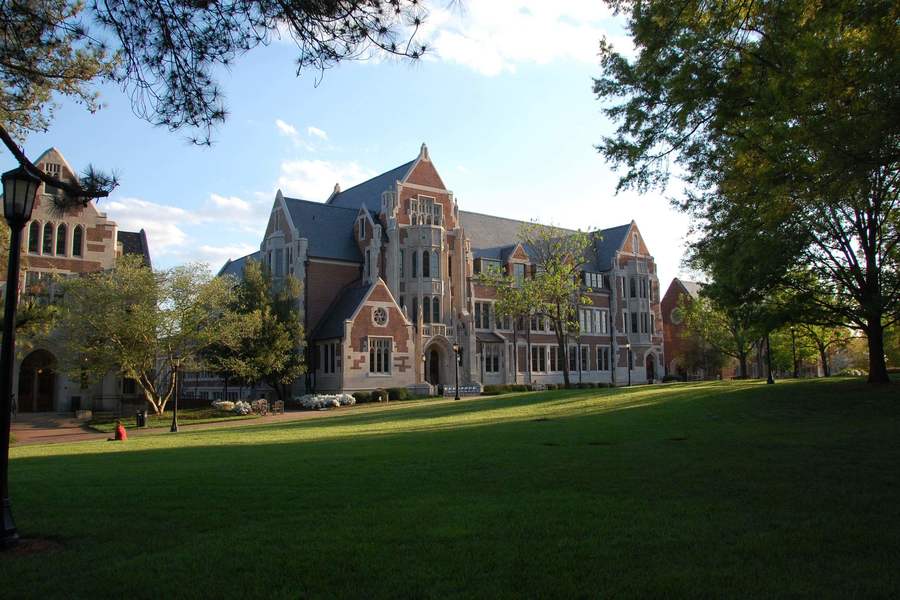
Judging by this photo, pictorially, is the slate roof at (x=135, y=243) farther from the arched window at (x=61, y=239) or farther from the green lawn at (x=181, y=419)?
the green lawn at (x=181, y=419)

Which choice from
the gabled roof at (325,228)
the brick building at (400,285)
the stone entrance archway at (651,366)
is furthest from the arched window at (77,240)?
the stone entrance archway at (651,366)

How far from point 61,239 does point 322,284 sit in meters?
16.2

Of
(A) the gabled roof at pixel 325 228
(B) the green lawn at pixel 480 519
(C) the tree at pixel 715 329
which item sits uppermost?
(A) the gabled roof at pixel 325 228

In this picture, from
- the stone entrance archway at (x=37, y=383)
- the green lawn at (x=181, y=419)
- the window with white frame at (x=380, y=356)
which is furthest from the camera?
the window with white frame at (x=380, y=356)

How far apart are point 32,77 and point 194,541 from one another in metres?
8.05

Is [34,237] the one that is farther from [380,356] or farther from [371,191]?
[371,191]

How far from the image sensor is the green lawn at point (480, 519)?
17.0 ft

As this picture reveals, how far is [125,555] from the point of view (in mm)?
6094

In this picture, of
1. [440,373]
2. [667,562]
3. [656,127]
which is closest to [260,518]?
[667,562]

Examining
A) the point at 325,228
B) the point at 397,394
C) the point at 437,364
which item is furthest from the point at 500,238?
the point at 397,394

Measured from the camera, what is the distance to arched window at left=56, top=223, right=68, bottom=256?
37281 millimetres

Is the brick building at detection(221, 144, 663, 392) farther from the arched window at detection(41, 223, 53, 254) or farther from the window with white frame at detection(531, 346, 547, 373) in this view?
the arched window at detection(41, 223, 53, 254)

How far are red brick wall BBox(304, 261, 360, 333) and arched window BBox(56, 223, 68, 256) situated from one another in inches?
576

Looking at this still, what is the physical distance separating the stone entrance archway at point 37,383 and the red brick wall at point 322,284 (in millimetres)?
15406
